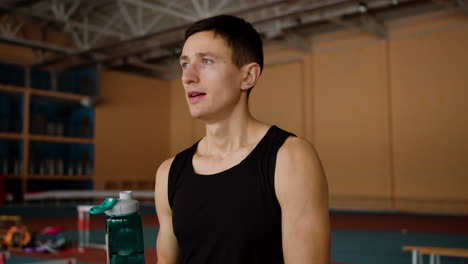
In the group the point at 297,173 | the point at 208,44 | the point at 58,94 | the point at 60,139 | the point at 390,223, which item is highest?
the point at 58,94

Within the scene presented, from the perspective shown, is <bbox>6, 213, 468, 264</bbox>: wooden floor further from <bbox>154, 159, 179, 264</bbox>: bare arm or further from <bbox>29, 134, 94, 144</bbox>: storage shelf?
<bbox>154, 159, 179, 264</bbox>: bare arm

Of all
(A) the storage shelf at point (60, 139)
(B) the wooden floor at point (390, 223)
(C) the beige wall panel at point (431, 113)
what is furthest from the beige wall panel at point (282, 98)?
(A) the storage shelf at point (60, 139)

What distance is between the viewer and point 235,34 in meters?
1.78

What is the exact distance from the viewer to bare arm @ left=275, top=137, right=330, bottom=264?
62.0 inches

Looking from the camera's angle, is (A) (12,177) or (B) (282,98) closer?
(A) (12,177)

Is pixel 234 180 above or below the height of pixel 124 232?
above

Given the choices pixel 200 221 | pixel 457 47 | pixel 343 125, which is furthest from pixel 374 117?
pixel 200 221

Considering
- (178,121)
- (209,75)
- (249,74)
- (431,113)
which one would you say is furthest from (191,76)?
(178,121)

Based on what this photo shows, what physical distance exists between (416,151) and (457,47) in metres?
3.47

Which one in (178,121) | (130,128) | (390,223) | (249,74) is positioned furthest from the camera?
(178,121)

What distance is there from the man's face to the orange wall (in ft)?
50.4

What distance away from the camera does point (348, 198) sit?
18.1 metres

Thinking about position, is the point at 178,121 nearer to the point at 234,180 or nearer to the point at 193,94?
the point at 193,94

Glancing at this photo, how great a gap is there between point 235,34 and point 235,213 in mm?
620
